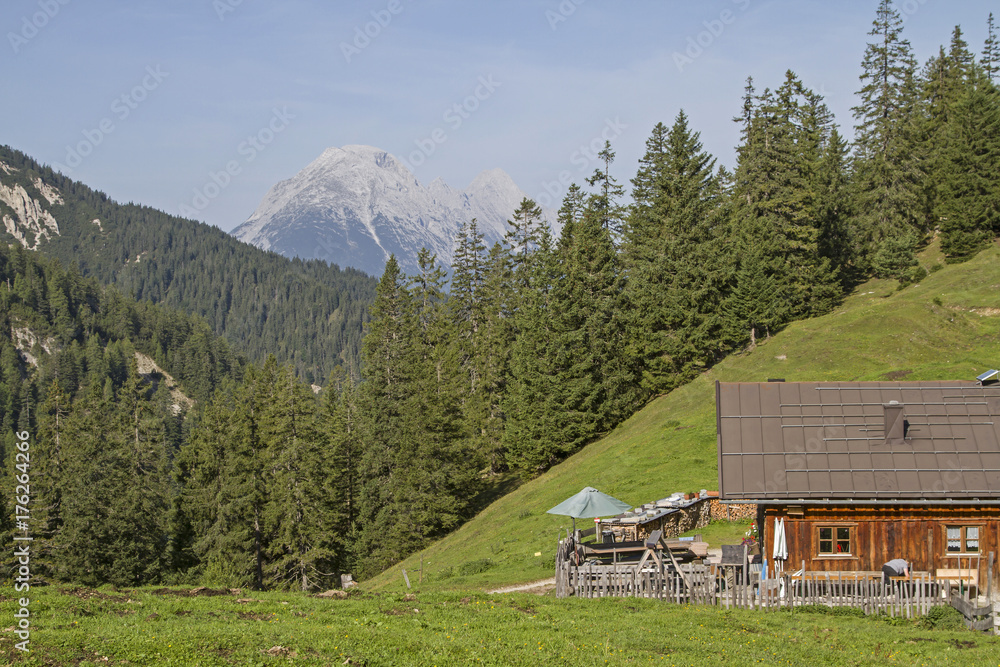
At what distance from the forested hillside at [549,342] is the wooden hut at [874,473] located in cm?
1813

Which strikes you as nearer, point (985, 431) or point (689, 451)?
point (985, 431)

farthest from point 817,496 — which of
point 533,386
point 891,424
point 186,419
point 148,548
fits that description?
point 186,419

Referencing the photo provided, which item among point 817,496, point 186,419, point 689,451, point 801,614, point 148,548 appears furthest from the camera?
point 186,419

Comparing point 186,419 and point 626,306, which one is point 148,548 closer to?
point 626,306

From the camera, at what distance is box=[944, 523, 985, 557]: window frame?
20734 millimetres

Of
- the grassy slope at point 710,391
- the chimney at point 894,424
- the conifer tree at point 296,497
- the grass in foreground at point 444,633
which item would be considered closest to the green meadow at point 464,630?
the grass in foreground at point 444,633

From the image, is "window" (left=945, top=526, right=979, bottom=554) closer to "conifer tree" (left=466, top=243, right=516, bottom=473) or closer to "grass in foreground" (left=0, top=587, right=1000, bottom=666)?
"grass in foreground" (left=0, top=587, right=1000, bottom=666)

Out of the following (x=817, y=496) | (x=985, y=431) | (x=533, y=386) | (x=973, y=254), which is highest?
(x=973, y=254)

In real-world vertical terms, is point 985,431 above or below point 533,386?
below

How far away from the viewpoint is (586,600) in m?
19.5

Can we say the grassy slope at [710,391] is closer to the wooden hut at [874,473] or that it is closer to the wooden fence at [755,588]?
the wooden fence at [755,588]

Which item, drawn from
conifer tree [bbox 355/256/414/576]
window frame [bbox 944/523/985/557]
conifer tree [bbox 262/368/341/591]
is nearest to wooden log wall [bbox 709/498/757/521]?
window frame [bbox 944/523/985/557]

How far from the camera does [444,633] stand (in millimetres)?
14648

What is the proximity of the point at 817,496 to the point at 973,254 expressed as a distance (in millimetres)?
50371
